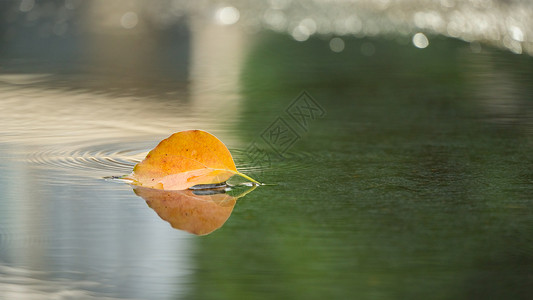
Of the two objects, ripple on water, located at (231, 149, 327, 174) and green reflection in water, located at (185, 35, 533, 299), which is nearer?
green reflection in water, located at (185, 35, 533, 299)

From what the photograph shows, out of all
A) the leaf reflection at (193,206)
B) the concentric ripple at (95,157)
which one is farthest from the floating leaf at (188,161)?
the concentric ripple at (95,157)

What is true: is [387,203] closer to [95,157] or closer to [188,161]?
[188,161]

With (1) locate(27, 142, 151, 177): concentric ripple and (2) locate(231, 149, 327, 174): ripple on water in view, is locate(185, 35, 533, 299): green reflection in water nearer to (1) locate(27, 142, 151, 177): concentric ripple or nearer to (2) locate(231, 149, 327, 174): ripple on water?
(2) locate(231, 149, 327, 174): ripple on water

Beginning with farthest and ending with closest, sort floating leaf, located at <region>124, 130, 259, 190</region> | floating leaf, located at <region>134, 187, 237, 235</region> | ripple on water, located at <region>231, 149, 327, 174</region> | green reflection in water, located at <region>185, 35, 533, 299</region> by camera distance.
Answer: ripple on water, located at <region>231, 149, 327, 174</region>, floating leaf, located at <region>124, 130, 259, 190</region>, floating leaf, located at <region>134, 187, 237, 235</region>, green reflection in water, located at <region>185, 35, 533, 299</region>

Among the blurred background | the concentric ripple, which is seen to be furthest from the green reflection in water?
the concentric ripple

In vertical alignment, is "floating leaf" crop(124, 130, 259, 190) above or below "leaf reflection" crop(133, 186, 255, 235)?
above

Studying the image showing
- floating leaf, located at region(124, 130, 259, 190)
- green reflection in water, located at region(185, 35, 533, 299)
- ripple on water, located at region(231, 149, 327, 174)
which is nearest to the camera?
green reflection in water, located at region(185, 35, 533, 299)

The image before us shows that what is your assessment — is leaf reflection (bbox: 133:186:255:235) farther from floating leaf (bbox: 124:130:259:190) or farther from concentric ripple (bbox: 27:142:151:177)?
concentric ripple (bbox: 27:142:151:177)

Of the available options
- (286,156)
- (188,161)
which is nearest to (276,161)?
(286,156)
